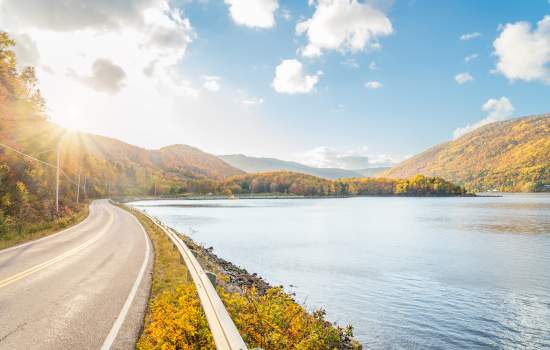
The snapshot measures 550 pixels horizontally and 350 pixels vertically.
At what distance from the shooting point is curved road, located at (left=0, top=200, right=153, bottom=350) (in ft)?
23.9

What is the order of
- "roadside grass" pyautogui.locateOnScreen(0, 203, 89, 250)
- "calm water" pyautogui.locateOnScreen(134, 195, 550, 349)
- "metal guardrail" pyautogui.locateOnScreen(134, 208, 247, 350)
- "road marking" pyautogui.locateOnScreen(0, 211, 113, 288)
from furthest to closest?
"roadside grass" pyautogui.locateOnScreen(0, 203, 89, 250) < "calm water" pyautogui.locateOnScreen(134, 195, 550, 349) < "road marking" pyautogui.locateOnScreen(0, 211, 113, 288) < "metal guardrail" pyautogui.locateOnScreen(134, 208, 247, 350)

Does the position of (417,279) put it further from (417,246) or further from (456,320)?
(417,246)

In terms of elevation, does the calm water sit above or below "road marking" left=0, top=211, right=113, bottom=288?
below

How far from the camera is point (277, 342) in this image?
7.61 meters

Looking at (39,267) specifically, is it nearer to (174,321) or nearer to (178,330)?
(174,321)

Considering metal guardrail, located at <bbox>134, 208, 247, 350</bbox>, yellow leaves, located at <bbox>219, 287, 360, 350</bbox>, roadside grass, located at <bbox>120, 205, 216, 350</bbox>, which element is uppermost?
metal guardrail, located at <bbox>134, 208, 247, 350</bbox>

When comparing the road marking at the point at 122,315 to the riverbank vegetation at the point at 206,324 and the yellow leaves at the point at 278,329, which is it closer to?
the riverbank vegetation at the point at 206,324

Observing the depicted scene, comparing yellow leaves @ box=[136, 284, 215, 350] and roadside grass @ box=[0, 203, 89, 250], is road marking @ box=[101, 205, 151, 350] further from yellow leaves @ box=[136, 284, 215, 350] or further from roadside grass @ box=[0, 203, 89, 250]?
roadside grass @ box=[0, 203, 89, 250]

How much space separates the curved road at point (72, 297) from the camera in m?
7.28

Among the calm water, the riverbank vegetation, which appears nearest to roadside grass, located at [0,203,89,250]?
the riverbank vegetation

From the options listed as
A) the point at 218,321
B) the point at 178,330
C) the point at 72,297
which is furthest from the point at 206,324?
the point at 72,297

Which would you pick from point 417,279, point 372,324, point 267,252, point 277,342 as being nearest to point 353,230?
point 267,252

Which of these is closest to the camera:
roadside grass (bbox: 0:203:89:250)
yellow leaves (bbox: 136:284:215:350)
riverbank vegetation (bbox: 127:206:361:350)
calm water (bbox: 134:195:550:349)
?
yellow leaves (bbox: 136:284:215:350)

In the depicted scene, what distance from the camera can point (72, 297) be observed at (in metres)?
10.1
